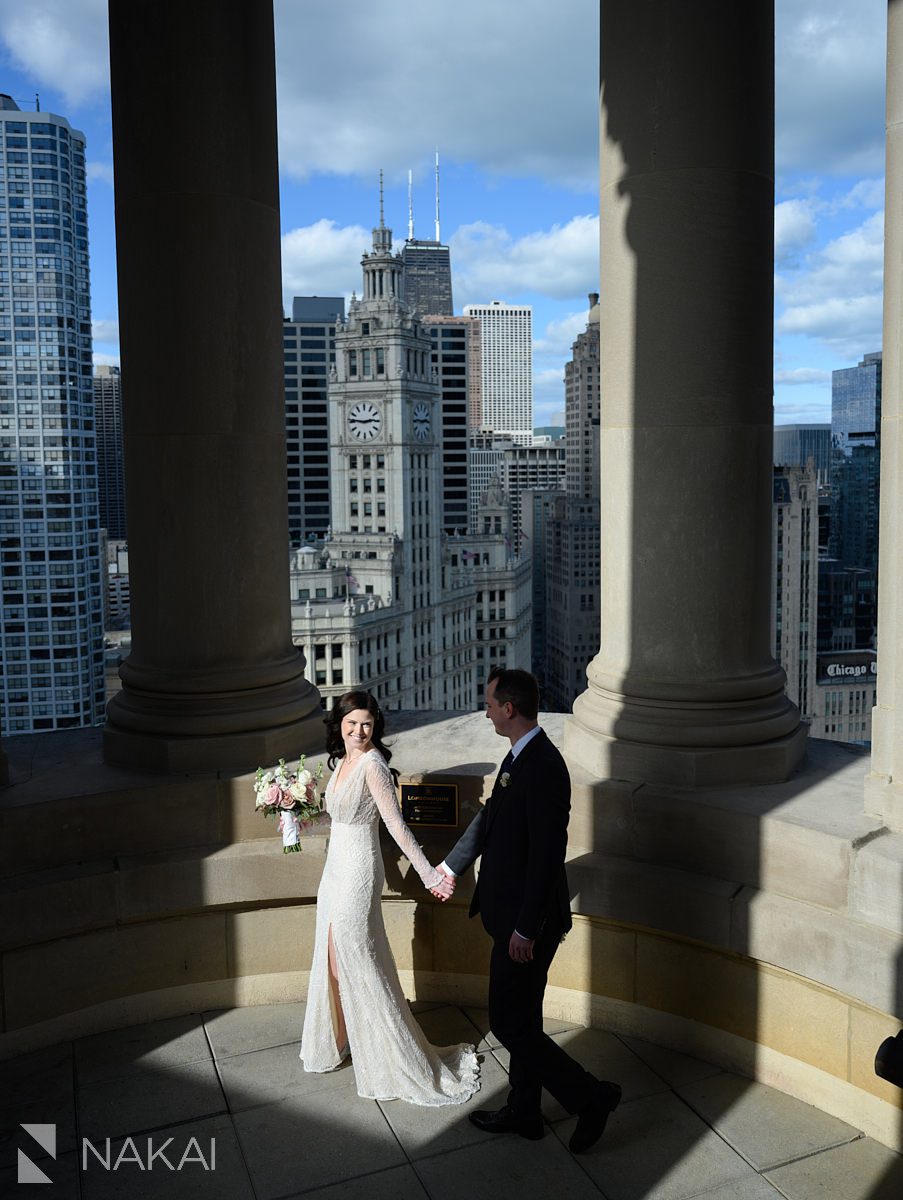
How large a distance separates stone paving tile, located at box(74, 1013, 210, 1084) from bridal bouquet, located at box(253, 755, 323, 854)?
3486 mm

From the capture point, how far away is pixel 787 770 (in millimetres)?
19500

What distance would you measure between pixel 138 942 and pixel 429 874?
19.3ft

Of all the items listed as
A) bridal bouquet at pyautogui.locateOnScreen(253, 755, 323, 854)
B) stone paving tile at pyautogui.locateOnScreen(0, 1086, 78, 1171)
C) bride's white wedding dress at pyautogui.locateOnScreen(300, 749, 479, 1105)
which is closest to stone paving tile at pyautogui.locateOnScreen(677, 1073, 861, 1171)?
bride's white wedding dress at pyautogui.locateOnScreen(300, 749, 479, 1105)

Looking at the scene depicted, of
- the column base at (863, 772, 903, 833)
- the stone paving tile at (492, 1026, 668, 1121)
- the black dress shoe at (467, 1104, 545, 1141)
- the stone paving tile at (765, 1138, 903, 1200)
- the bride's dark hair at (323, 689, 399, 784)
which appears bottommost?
the stone paving tile at (492, 1026, 668, 1121)

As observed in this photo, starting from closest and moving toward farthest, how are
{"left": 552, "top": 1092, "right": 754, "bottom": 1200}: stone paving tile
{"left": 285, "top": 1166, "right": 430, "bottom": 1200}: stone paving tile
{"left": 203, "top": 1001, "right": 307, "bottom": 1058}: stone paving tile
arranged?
1. {"left": 285, "top": 1166, "right": 430, "bottom": 1200}: stone paving tile
2. {"left": 552, "top": 1092, "right": 754, "bottom": 1200}: stone paving tile
3. {"left": 203, "top": 1001, "right": 307, "bottom": 1058}: stone paving tile

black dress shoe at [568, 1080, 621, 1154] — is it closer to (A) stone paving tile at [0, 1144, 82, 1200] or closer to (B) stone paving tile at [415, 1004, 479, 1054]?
(B) stone paving tile at [415, 1004, 479, 1054]

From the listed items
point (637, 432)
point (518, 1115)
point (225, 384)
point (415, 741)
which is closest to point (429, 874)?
point (518, 1115)

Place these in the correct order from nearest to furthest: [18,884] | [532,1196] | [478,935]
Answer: [532,1196] → [18,884] → [478,935]

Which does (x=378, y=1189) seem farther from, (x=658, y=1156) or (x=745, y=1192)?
(x=745, y=1192)

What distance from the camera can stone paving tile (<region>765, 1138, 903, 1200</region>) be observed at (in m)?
14.4

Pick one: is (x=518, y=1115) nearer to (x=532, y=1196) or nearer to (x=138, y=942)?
(x=532, y=1196)

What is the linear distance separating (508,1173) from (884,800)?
7673 mm

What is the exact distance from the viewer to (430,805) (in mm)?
19797

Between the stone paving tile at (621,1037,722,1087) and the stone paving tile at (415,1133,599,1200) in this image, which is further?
the stone paving tile at (621,1037,722,1087)
